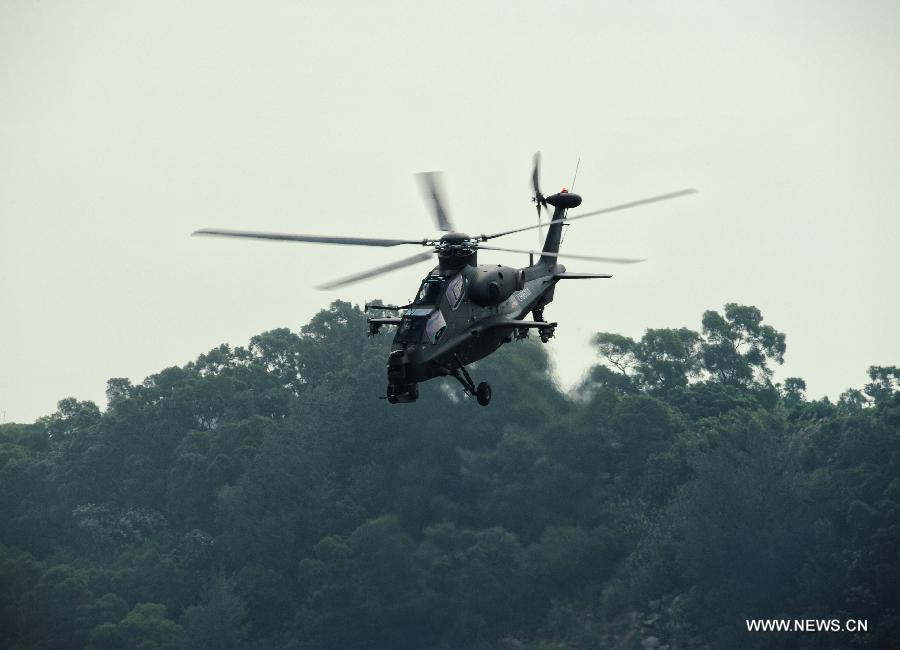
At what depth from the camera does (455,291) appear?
4566cm

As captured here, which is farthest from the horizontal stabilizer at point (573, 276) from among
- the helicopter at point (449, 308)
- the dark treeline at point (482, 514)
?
the dark treeline at point (482, 514)

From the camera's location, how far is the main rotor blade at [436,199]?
47.8m

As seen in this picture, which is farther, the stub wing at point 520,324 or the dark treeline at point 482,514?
the dark treeline at point 482,514

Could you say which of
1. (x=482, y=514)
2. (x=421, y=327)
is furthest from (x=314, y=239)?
(x=482, y=514)

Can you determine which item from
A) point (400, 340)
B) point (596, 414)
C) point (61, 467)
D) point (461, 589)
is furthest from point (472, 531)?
point (400, 340)

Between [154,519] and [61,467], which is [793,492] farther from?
[61,467]

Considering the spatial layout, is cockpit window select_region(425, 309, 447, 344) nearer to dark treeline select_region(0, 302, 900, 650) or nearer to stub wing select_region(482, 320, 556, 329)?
stub wing select_region(482, 320, 556, 329)

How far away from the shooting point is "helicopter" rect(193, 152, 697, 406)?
43812 millimetres

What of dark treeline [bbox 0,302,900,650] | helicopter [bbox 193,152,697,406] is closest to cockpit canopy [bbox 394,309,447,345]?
helicopter [bbox 193,152,697,406]

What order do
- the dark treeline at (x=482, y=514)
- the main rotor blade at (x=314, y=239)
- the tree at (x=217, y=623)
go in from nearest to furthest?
the main rotor blade at (x=314, y=239), the dark treeline at (x=482, y=514), the tree at (x=217, y=623)

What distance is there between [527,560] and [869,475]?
21.6 meters

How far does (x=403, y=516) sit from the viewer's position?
105500 millimetres

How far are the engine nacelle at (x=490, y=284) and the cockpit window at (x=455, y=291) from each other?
15.3 inches

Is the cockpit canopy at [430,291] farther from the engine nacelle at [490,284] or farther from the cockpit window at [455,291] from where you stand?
the engine nacelle at [490,284]
